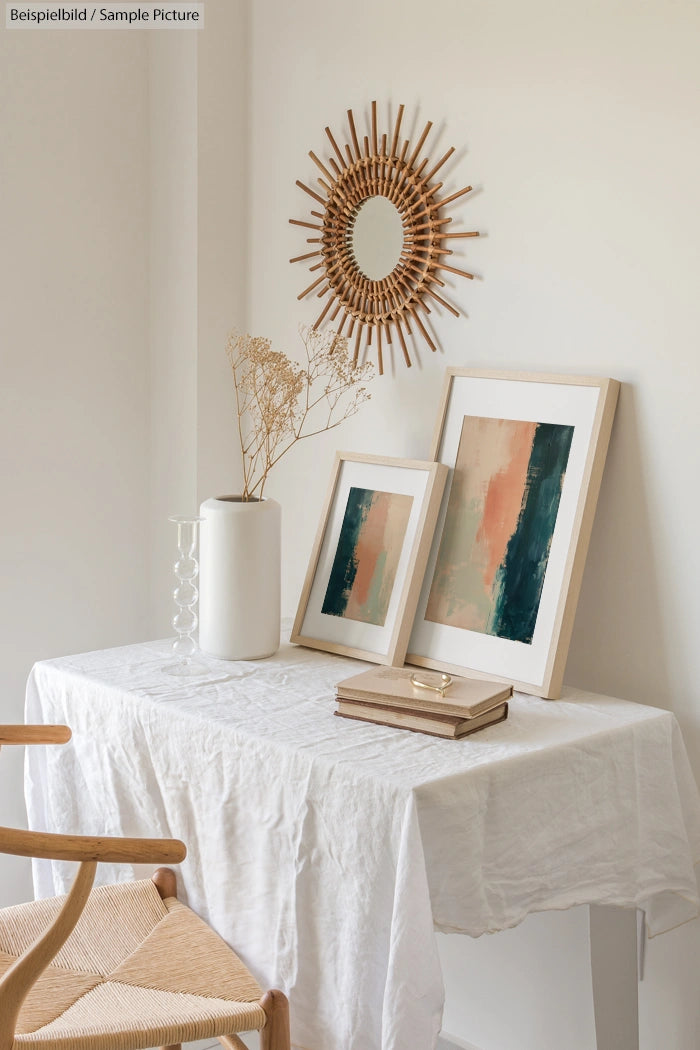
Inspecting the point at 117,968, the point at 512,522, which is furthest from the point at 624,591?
the point at 117,968

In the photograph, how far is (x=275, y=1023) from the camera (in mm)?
1389

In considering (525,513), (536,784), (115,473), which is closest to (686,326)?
(525,513)

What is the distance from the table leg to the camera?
165 centimetres

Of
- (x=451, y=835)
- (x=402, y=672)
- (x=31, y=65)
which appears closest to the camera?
(x=451, y=835)

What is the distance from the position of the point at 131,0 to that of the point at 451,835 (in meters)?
1.99

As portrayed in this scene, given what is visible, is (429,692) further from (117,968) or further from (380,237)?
(380,237)

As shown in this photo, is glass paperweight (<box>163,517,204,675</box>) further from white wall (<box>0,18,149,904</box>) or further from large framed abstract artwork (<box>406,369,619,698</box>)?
white wall (<box>0,18,149,904</box>)

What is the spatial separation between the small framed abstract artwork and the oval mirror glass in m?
0.38

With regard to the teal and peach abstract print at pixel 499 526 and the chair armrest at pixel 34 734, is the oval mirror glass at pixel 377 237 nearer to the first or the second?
the teal and peach abstract print at pixel 499 526

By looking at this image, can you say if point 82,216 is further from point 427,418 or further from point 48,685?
point 48,685

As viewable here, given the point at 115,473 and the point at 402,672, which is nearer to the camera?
the point at 402,672

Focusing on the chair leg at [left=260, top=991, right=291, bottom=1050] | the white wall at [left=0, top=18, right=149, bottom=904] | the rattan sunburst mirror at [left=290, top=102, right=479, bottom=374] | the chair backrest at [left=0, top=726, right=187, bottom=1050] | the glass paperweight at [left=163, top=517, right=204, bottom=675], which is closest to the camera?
the chair backrest at [left=0, top=726, right=187, bottom=1050]

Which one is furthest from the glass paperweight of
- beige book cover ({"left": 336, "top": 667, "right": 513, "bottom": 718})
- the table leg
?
the table leg

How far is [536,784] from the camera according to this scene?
1473mm
